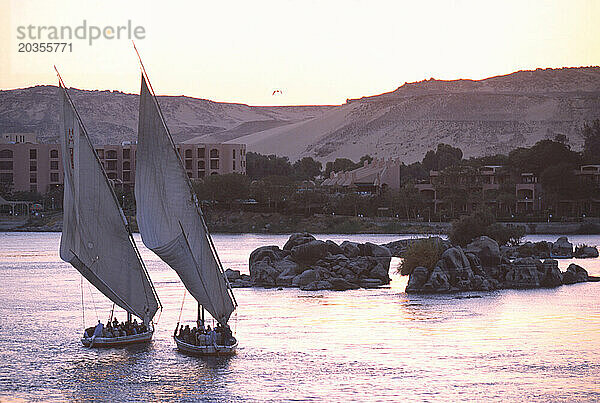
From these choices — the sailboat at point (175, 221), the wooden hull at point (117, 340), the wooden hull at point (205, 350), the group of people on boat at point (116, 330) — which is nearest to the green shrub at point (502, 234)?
the group of people on boat at point (116, 330)

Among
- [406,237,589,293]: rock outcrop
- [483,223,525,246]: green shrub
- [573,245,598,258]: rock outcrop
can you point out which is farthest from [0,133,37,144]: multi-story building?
[406,237,589,293]: rock outcrop

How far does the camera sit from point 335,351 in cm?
3856

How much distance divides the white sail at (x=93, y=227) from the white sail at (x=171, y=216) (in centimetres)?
164

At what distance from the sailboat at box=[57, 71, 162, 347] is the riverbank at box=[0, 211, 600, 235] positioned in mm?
65218

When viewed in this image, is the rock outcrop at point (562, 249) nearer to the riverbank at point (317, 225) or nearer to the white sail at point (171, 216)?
the riverbank at point (317, 225)

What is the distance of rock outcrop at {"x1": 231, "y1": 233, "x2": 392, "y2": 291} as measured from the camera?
193ft

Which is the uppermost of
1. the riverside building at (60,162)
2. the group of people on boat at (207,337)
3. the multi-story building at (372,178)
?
the riverside building at (60,162)

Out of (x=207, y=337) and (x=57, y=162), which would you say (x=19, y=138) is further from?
(x=207, y=337)

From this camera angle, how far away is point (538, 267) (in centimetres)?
6103

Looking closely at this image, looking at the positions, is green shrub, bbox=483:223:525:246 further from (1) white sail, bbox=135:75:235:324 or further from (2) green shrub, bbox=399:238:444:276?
(1) white sail, bbox=135:75:235:324

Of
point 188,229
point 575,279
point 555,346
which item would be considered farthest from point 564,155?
point 188,229

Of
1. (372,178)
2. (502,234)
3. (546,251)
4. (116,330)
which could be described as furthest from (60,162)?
(116,330)

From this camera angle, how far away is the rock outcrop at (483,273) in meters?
55.8

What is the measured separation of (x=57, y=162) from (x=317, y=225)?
4911cm
